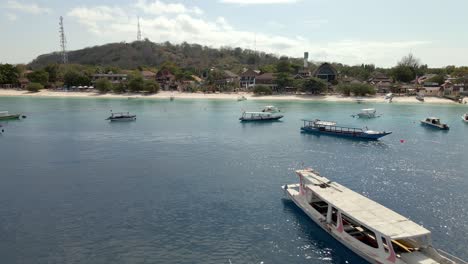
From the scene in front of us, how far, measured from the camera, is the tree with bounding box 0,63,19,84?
182000 mm

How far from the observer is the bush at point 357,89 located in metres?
164

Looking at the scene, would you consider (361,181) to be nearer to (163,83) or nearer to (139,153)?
(139,153)

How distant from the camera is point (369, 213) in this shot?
28672mm

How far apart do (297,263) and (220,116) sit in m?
86.2

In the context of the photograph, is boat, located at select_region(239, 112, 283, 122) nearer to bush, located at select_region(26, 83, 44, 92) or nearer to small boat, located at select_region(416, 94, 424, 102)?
small boat, located at select_region(416, 94, 424, 102)

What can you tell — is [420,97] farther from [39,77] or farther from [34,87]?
[39,77]

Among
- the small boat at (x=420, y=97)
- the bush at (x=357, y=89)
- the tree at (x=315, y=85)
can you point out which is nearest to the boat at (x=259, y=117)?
the tree at (x=315, y=85)

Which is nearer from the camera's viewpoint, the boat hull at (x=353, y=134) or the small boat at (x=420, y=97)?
the boat hull at (x=353, y=134)

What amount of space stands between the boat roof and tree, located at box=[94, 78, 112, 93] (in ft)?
535

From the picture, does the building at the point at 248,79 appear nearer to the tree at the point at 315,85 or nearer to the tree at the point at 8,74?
the tree at the point at 315,85

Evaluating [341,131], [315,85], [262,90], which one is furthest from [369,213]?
[262,90]

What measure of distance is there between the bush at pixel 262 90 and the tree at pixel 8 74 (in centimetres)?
12743

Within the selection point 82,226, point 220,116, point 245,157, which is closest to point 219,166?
point 245,157

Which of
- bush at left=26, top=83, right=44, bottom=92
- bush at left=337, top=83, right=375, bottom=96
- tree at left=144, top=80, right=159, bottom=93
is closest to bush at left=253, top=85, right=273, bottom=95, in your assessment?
bush at left=337, top=83, right=375, bottom=96
